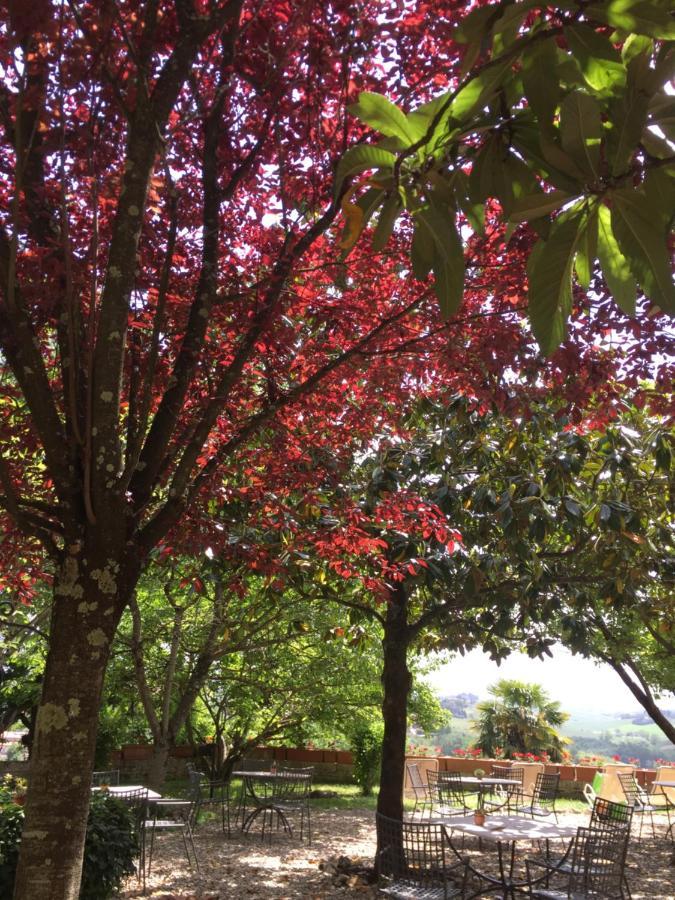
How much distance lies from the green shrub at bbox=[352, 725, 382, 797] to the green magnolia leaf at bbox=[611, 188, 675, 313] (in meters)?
15.0

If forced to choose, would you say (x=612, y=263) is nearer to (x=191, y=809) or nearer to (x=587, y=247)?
(x=587, y=247)

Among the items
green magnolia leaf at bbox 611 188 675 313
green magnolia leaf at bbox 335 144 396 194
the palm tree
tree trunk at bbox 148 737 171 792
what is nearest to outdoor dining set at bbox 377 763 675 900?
tree trunk at bbox 148 737 171 792

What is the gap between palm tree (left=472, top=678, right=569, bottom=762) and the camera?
18.1 meters

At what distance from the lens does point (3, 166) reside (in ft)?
9.95

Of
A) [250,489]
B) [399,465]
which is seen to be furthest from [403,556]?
[250,489]

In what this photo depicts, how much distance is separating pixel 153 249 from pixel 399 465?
4.09 m

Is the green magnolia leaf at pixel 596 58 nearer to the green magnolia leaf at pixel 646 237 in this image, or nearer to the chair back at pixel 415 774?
the green magnolia leaf at pixel 646 237

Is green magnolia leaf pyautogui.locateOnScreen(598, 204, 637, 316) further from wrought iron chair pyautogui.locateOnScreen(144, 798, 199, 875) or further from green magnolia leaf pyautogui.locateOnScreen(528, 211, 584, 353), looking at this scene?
wrought iron chair pyautogui.locateOnScreen(144, 798, 199, 875)

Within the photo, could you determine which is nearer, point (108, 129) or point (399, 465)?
point (108, 129)

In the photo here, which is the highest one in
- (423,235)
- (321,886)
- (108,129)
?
(108,129)

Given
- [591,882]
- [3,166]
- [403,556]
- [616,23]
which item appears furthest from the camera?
[403,556]

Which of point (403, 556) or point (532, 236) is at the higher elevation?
point (532, 236)

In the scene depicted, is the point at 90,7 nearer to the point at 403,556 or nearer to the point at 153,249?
the point at 153,249

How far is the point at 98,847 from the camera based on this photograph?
206 inches
